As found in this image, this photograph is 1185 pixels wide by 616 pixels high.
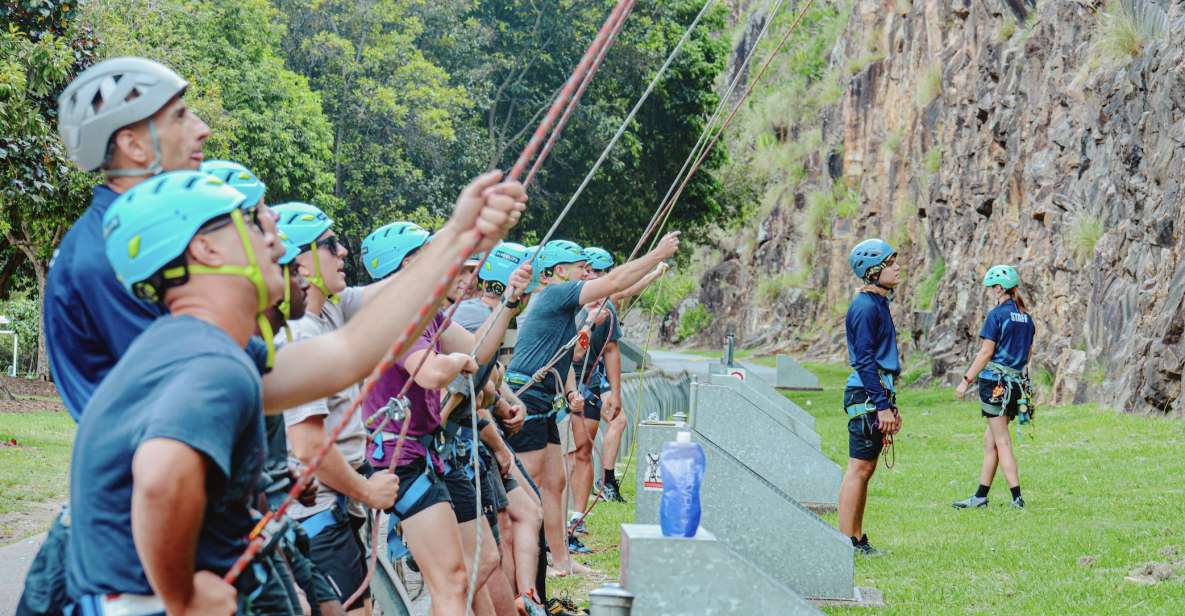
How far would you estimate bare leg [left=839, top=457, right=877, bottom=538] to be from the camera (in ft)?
32.4

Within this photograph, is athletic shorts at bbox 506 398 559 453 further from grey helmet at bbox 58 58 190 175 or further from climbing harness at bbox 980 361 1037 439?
grey helmet at bbox 58 58 190 175

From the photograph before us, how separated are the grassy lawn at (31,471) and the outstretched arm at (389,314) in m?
8.93

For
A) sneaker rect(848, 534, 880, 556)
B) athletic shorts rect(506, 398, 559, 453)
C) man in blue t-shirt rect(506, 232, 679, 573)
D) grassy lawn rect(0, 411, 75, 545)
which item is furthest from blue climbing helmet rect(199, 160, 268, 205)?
grassy lawn rect(0, 411, 75, 545)

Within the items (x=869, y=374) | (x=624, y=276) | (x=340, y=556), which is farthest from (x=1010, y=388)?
(x=340, y=556)

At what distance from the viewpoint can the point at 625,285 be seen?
28.0ft

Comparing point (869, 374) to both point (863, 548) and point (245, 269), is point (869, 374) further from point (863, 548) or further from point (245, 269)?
point (245, 269)

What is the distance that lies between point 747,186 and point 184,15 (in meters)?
19.6

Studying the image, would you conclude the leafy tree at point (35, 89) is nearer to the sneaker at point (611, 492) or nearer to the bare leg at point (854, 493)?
the sneaker at point (611, 492)

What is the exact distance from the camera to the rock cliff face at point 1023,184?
18.7 m

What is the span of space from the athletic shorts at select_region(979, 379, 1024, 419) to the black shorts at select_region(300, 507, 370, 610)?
8.25 meters

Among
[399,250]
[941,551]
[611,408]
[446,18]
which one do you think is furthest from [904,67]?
[399,250]

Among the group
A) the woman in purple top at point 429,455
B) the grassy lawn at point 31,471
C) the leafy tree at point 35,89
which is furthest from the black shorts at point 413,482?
the leafy tree at point 35,89

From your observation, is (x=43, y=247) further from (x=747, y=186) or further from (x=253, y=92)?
(x=747, y=186)

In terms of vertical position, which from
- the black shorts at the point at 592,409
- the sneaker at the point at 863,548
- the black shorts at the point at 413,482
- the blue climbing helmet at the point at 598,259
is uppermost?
the blue climbing helmet at the point at 598,259
